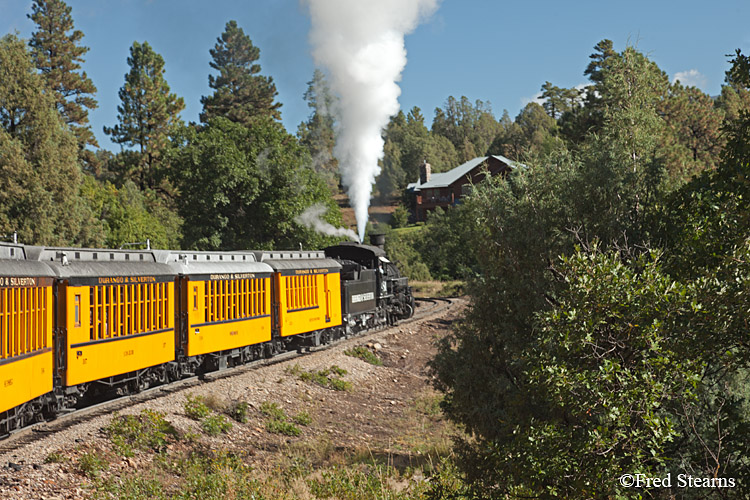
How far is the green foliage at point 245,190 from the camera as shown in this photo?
40156mm

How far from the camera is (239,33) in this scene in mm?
64688

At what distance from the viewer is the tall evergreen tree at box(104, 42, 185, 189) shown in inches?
2098

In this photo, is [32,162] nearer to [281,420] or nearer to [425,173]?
[281,420]

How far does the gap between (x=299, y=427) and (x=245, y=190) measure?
26.1 meters

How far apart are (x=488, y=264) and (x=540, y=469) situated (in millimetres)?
6941

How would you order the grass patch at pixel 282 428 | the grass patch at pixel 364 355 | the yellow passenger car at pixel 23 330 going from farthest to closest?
1. the grass patch at pixel 364 355
2. the grass patch at pixel 282 428
3. the yellow passenger car at pixel 23 330

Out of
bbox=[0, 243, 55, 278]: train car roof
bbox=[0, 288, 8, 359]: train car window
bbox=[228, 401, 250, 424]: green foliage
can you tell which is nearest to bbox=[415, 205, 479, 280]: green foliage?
bbox=[228, 401, 250, 424]: green foliage

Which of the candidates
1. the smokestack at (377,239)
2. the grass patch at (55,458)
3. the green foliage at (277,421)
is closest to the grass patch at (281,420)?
the green foliage at (277,421)

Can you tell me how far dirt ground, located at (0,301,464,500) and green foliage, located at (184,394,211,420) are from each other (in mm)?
121

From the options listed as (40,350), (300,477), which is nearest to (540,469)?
(300,477)

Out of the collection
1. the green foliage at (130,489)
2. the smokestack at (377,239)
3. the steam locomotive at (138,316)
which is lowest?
the green foliage at (130,489)

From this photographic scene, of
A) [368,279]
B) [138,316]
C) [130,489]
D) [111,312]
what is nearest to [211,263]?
[138,316]

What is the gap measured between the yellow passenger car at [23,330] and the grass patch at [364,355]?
42.2 feet

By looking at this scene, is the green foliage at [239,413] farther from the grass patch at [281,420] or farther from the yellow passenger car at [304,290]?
the yellow passenger car at [304,290]
